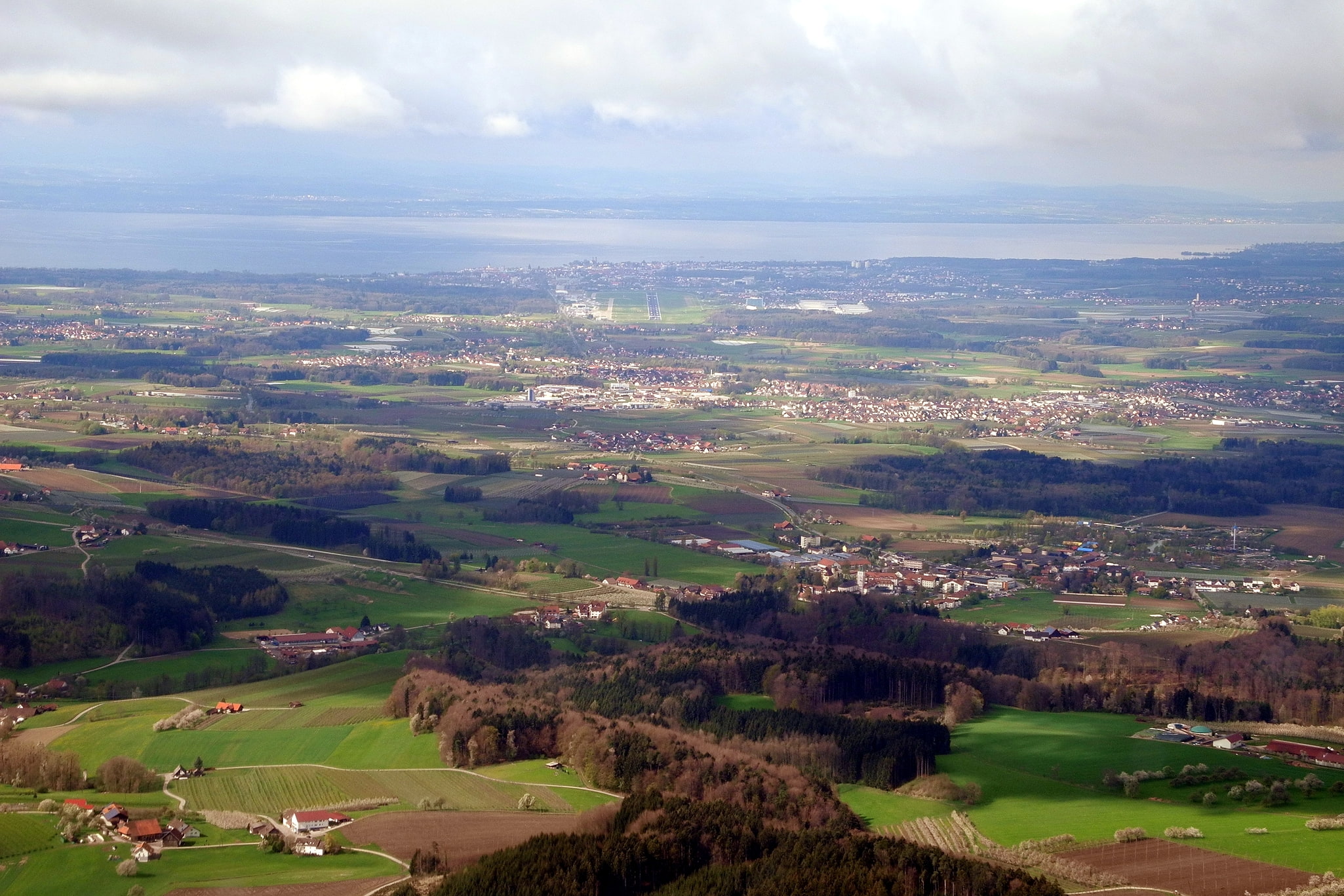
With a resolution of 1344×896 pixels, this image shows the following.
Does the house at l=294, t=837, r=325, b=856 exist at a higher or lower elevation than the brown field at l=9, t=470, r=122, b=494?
lower

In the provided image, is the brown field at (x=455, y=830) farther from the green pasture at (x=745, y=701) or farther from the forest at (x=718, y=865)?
the green pasture at (x=745, y=701)

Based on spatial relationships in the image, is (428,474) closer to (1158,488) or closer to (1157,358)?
(1158,488)

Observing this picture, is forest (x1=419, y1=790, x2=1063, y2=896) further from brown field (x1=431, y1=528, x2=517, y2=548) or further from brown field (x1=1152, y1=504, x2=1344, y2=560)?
brown field (x1=1152, y1=504, x2=1344, y2=560)

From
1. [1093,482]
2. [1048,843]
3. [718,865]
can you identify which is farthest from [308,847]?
[1093,482]

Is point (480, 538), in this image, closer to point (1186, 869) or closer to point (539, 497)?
point (539, 497)

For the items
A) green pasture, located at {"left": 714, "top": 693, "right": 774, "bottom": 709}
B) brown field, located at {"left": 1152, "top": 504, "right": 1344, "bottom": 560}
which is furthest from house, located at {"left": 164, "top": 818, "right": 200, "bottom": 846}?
brown field, located at {"left": 1152, "top": 504, "right": 1344, "bottom": 560}

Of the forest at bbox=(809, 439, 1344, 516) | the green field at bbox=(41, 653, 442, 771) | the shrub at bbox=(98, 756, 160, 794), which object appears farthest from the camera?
the forest at bbox=(809, 439, 1344, 516)

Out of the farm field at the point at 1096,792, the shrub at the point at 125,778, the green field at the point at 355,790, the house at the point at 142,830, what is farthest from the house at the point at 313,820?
the farm field at the point at 1096,792
